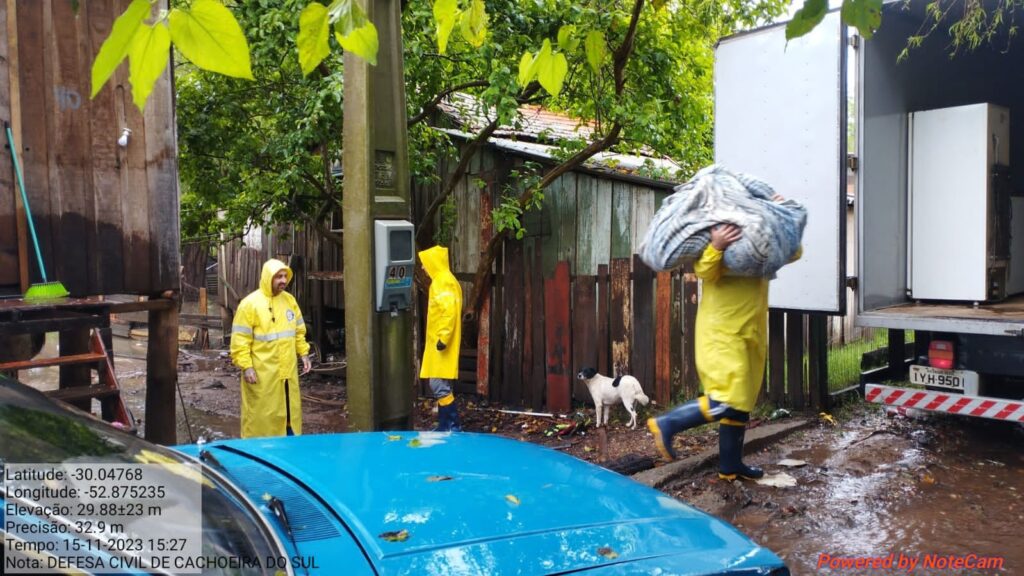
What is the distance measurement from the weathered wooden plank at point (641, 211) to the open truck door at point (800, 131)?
234 centimetres

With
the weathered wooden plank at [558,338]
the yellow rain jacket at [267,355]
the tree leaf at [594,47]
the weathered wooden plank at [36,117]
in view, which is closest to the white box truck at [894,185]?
the weathered wooden plank at [558,338]

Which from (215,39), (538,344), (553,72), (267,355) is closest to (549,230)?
(538,344)

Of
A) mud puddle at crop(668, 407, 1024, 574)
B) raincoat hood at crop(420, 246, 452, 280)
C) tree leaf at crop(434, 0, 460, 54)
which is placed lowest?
mud puddle at crop(668, 407, 1024, 574)

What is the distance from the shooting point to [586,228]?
29.1 feet

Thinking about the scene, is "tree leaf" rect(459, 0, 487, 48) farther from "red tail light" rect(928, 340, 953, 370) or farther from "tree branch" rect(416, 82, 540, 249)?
"tree branch" rect(416, 82, 540, 249)

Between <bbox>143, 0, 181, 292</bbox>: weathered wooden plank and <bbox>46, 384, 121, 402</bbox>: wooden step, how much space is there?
4.18 ft

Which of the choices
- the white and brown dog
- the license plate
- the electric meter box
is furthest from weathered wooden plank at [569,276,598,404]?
the electric meter box

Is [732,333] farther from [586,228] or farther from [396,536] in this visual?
[586,228]

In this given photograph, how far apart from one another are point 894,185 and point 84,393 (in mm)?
5940

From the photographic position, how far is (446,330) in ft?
24.8

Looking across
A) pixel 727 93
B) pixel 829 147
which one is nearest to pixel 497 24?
pixel 727 93

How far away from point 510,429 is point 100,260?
4.44 m

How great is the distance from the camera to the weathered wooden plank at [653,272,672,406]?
23.8ft

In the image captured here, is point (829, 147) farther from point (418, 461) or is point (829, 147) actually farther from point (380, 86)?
point (418, 461)
